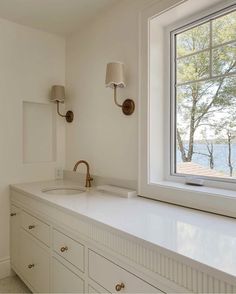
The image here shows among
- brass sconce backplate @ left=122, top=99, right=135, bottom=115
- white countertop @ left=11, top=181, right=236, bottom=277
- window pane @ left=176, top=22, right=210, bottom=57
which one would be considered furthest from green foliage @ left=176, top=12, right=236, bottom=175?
white countertop @ left=11, top=181, right=236, bottom=277

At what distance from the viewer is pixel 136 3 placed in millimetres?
1843

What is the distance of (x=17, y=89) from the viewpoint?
7.71ft

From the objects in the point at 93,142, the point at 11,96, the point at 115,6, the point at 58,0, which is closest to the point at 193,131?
the point at 93,142

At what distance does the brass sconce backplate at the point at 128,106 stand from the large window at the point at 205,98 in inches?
11.7

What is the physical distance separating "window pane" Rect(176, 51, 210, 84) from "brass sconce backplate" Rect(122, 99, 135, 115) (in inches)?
14.7

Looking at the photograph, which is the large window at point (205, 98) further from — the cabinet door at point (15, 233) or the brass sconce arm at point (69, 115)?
the cabinet door at point (15, 233)

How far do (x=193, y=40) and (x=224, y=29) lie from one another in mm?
220

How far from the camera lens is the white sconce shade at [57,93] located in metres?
2.45

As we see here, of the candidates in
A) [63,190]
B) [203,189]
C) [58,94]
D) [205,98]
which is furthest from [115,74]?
[63,190]

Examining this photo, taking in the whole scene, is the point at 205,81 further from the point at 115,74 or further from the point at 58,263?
the point at 58,263

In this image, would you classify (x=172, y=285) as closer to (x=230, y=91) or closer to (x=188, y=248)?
(x=188, y=248)

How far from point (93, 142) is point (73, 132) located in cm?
37

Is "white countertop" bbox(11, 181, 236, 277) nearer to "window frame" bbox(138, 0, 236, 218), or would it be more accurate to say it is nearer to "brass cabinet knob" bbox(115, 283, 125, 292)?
"window frame" bbox(138, 0, 236, 218)

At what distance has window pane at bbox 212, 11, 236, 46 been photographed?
1.52m
